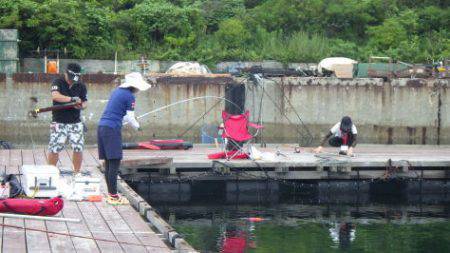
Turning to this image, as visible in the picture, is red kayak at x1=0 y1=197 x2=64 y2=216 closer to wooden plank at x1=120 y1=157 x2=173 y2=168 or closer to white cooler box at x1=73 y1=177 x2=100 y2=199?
white cooler box at x1=73 y1=177 x2=100 y2=199

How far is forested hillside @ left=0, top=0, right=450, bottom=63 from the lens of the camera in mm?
27656

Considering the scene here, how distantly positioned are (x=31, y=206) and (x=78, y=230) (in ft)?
1.91

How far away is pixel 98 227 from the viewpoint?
33.6ft

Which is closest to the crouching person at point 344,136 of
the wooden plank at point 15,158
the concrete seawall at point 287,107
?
the wooden plank at point 15,158

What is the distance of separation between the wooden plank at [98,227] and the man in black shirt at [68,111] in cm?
167

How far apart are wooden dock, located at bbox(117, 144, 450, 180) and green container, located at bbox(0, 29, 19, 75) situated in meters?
8.35

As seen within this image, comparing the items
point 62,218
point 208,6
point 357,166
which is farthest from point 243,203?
point 208,6

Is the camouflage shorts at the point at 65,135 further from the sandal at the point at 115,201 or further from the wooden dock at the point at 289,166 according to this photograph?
the wooden dock at the point at 289,166

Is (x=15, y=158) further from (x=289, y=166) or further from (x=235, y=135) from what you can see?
(x=289, y=166)

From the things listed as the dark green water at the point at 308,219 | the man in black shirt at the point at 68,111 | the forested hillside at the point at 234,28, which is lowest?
the dark green water at the point at 308,219

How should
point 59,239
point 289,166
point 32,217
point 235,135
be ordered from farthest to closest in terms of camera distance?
point 289,166 < point 235,135 < point 32,217 < point 59,239

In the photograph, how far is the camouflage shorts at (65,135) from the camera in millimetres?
13094

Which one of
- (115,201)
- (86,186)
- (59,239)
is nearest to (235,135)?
(86,186)

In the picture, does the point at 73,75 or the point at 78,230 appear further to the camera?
the point at 73,75
